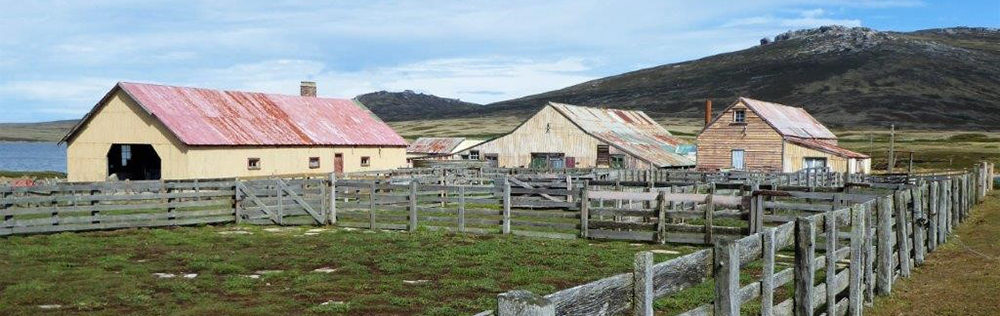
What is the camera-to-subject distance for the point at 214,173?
137 ft

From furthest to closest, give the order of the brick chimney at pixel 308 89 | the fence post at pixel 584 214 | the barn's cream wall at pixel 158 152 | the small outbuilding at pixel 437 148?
the small outbuilding at pixel 437 148 → the brick chimney at pixel 308 89 → the barn's cream wall at pixel 158 152 → the fence post at pixel 584 214

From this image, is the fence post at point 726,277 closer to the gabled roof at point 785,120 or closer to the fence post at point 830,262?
the fence post at point 830,262

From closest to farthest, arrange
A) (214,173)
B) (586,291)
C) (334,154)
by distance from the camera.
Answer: (586,291) → (214,173) → (334,154)

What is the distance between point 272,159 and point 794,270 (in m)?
38.9

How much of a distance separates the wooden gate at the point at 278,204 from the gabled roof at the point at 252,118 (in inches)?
633

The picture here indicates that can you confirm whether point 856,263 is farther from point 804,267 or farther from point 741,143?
point 741,143

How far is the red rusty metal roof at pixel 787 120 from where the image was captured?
65.1 metres

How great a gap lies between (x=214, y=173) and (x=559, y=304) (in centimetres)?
3927

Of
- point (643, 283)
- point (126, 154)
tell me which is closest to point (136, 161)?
point (126, 154)

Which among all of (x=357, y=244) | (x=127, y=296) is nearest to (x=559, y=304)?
(x=127, y=296)

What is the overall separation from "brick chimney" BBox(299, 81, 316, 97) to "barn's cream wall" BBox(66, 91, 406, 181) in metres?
11.5

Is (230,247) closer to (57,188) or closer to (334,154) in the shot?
(57,188)

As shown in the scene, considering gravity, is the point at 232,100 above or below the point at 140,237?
above

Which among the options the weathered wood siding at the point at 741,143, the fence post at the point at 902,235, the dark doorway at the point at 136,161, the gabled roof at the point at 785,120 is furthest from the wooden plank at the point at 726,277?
the gabled roof at the point at 785,120
